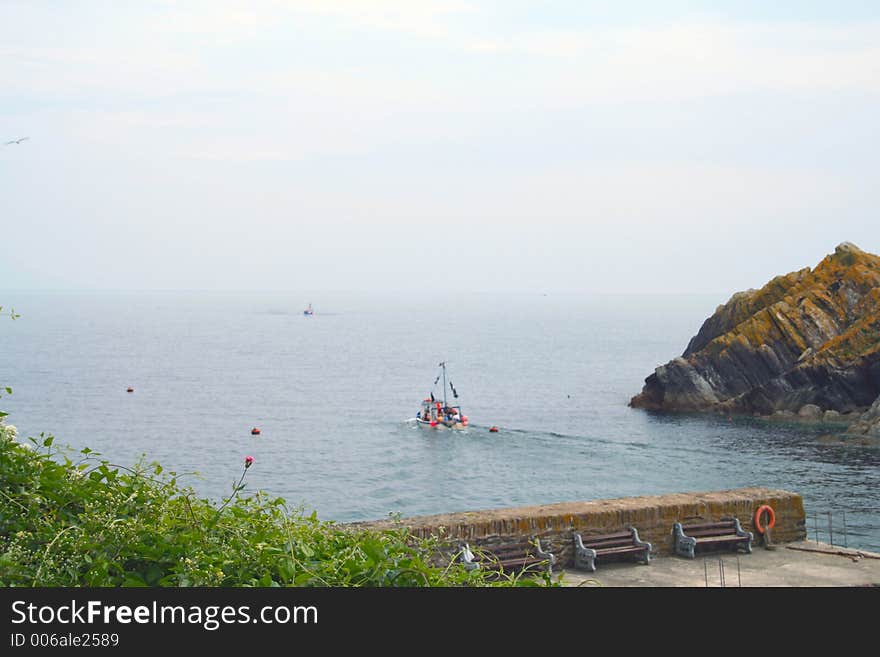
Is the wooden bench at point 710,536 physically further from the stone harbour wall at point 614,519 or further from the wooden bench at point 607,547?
the wooden bench at point 607,547

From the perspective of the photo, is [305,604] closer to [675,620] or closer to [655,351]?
[675,620]

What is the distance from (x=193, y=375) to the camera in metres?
110

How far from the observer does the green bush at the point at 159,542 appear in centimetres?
419

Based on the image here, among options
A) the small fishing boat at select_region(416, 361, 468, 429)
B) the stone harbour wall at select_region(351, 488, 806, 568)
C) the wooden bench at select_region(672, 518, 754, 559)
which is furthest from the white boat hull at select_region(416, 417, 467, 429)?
the wooden bench at select_region(672, 518, 754, 559)

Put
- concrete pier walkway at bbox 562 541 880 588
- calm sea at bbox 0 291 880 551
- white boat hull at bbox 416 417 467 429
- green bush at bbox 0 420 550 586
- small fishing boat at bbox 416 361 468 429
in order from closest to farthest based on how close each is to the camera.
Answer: green bush at bbox 0 420 550 586
concrete pier walkway at bbox 562 541 880 588
calm sea at bbox 0 291 880 551
white boat hull at bbox 416 417 467 429
small fishing boat at bbox 416 361 468 429

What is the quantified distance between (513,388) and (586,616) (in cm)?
9535

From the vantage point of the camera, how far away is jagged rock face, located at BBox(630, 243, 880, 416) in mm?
66000

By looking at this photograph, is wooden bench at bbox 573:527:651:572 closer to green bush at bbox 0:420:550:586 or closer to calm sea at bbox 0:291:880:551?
calm sea at bbox 0:291:880:551

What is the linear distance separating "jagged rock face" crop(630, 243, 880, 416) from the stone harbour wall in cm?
5528

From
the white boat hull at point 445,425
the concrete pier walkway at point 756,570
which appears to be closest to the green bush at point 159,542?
the concrete pier walkway at point 756,570

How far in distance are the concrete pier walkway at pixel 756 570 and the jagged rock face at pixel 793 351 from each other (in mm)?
55523

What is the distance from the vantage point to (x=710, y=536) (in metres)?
13.6

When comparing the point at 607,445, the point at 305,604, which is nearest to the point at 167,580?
the point at 305,604

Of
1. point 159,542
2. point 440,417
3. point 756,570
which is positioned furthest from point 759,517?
point 440,417
